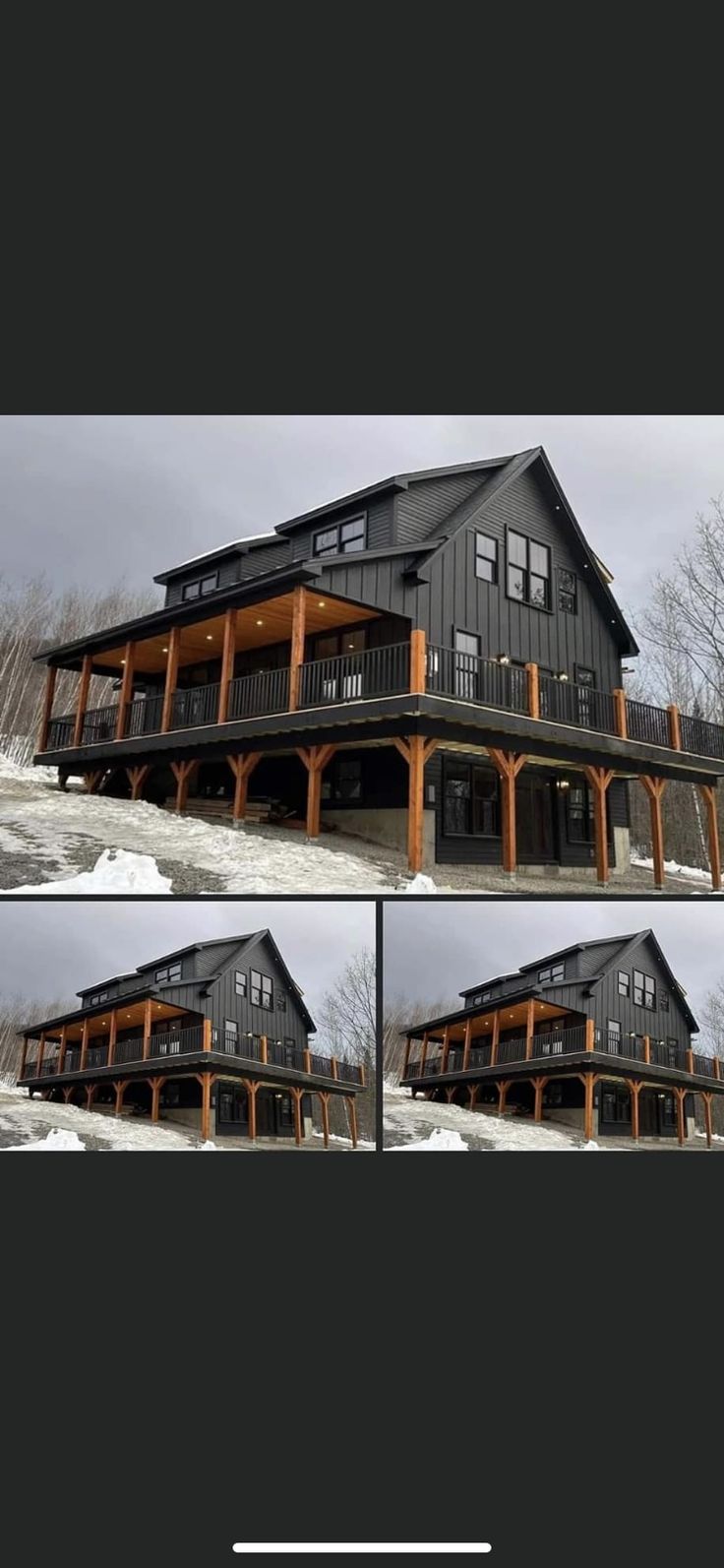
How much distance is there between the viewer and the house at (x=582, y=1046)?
8.09 m

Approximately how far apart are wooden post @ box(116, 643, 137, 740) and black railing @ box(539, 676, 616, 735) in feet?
27.5

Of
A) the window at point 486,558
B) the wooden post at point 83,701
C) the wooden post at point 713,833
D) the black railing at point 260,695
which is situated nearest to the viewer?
the black railing at point 260,695

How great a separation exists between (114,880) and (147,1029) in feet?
4.73

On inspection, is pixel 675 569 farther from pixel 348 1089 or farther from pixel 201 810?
pixel 348 1089

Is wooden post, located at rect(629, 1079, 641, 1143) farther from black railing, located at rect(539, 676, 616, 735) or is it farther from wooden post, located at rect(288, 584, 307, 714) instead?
black railing, located at rect(539, 676, 616, 735)

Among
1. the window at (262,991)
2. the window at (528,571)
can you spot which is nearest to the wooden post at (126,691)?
the window at (528,571)

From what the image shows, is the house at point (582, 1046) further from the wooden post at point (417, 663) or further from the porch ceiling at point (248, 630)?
the porch ceiling at point (248, 630)

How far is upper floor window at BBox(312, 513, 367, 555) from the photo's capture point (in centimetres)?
1794

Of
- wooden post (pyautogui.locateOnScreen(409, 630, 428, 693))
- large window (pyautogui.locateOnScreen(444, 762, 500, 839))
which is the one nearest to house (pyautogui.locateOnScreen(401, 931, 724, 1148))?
wooden post (pyautogui.locateOnScreen(409, 630, 428, 693))

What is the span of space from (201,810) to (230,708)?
2.71 meters

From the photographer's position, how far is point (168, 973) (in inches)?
324

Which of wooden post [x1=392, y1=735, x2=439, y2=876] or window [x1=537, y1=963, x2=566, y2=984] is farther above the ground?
wooden post [x1=392, y1=735, x2=439, y2=876]

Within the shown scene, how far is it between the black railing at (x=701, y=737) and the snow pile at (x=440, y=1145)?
12114mm

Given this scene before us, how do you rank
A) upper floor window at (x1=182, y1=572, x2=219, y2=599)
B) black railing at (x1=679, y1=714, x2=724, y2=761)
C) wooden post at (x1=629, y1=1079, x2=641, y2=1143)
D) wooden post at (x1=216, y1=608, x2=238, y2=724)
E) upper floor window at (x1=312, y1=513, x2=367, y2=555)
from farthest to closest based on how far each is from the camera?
upper floor window at (x1=182, y1=572, x2=219, y2=599)
black railing at (x1=679, y1=714, x2=724, y2=761)
upper floor window at (x1=312, y1=513, x2=367, y2=555)
wooden post at (x1=216, y1=608, x2=238, y2=724)
wooden post at (x1=629, y1=1079, x2=641, y2=1143)
